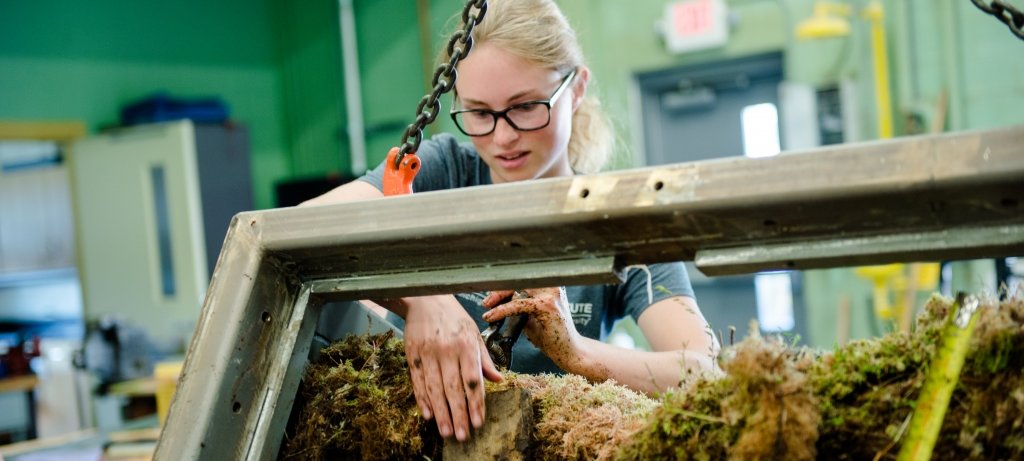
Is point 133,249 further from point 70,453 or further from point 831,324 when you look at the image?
point 831,324

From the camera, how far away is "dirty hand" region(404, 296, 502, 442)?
36.9 inches

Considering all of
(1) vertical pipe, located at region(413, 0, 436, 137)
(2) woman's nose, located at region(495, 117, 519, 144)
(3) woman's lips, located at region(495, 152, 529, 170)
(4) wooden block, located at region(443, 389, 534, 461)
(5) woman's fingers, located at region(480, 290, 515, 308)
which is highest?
(1) vertical pipe, located at region(413, 0, 436, 137)

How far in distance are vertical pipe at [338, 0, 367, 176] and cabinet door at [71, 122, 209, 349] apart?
119cm

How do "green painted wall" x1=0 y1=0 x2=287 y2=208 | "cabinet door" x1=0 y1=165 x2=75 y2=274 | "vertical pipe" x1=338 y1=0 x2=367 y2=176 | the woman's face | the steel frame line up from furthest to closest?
"cabinet door" x1=0 y1=165 x2=75 y2=274 < "vertical pipe" x1=338 y1=0 x2=367 y2=176 < "green painted wall" x1=0 y1=0 x2=287 y2=208 < the woman's face < the steel frame

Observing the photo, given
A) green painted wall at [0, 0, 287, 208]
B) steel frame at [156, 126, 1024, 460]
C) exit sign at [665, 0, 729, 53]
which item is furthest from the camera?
green painted wall at [0, 0, 287, 208]

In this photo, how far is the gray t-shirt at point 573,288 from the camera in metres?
1.43

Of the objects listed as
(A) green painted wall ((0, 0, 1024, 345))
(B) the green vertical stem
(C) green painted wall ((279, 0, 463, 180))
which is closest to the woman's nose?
(B) the green vertical stem

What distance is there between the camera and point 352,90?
5930 millimetres

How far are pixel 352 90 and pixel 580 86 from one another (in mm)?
4509

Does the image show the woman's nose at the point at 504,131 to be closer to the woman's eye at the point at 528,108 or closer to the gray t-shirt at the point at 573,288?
the woman's eye at the point at 528,108

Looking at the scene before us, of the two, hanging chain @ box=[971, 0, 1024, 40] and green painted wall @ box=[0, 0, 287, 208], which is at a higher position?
green painted wall @ box=[0, 0, 287, 208]

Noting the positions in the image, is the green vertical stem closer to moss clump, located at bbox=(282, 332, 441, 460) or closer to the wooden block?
the wooden block

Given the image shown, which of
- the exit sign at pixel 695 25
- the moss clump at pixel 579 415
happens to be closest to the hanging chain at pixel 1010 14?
the moss clump at pixel 579 415

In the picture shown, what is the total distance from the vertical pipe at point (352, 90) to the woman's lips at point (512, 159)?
4533mm
